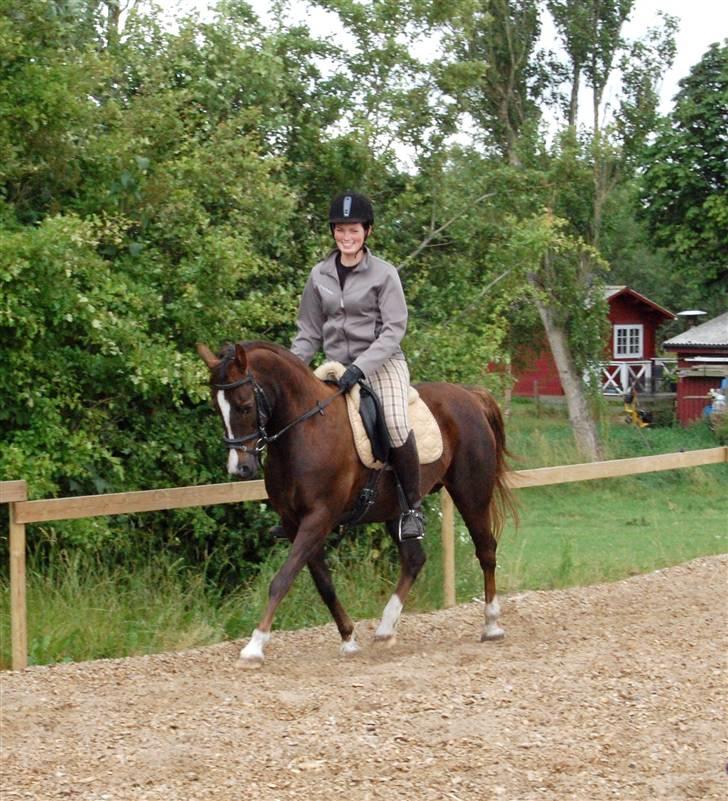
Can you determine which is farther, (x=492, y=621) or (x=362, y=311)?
(x=492, y=621)

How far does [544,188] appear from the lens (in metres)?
14.8

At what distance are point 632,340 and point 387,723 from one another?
4938 cm

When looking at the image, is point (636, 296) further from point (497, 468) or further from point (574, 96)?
point (497, 468)

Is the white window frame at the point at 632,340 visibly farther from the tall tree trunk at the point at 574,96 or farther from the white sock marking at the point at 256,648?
the white sock marking at the point at 256,648

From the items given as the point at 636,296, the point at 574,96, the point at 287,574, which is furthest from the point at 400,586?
the point at 636,296

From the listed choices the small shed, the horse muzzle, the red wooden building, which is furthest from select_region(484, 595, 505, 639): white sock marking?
the red wooden building

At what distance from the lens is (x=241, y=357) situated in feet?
21.4

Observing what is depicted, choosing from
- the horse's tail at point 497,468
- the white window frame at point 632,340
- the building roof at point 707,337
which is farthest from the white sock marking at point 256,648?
the white window frame at point 632,340

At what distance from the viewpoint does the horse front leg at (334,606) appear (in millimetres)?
7414

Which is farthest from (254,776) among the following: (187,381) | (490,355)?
(490,355)

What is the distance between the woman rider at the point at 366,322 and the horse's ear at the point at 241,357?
2.65ft

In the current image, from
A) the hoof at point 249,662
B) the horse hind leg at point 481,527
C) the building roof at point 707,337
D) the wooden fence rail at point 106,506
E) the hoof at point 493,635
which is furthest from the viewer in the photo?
the building roof at point 707,337

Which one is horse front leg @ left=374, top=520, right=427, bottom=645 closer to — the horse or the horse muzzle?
the horse

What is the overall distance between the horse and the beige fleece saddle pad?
0.05 meters
